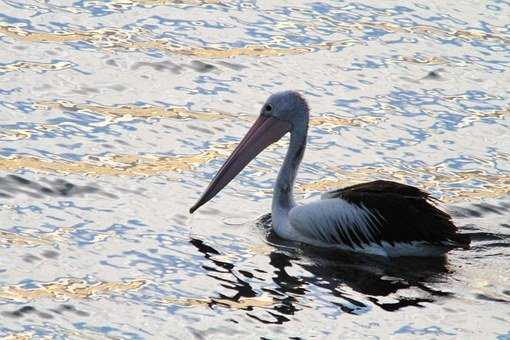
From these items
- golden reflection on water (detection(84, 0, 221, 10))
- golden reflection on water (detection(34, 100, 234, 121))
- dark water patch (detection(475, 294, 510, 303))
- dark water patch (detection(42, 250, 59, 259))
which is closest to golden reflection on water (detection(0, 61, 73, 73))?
golden reflection on water (detection(34, 100, 234, 121))

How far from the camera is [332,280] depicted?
9.09 meters

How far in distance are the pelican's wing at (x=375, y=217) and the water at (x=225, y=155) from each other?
7.3 inches

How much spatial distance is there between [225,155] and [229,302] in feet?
8.84

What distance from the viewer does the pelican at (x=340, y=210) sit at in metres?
9.48

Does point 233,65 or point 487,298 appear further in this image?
point 233,65

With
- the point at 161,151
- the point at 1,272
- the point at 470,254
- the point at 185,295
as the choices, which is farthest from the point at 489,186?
the point at 1,272

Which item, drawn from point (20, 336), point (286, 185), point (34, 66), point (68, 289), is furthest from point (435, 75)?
point (20, 336)

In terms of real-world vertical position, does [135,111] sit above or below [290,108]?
below

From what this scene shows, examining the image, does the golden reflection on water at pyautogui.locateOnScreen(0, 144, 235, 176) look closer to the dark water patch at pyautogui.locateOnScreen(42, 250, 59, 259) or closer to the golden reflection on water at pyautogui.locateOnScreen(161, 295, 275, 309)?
the dark water patch at pyautogui.locateOnScreen(42, 250, 59, 259)

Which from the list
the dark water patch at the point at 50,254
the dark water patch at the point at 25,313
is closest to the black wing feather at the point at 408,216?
the dark water patch at the point at 50,254

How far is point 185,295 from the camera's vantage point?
862 cm

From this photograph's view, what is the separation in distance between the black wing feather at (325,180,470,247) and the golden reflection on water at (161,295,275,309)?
124cm

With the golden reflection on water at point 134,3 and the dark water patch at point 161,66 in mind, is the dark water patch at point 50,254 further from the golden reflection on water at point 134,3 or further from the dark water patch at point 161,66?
the golden reflection on water at point 134,3

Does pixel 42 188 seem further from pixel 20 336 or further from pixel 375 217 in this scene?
pixel 20 336
